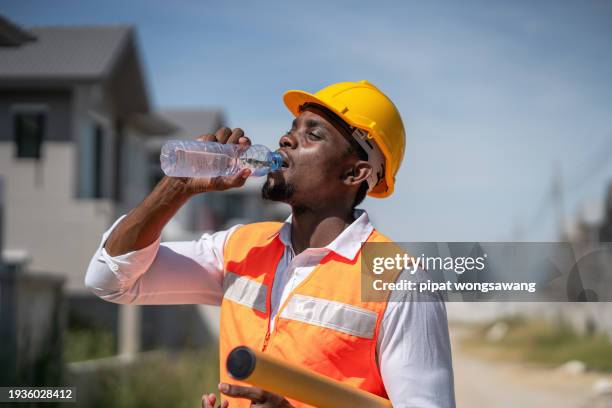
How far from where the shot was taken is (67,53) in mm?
18078

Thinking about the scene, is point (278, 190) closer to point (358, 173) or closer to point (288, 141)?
point (288, 141)

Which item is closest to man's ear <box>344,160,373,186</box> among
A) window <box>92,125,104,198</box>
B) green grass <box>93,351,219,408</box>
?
green grass <box>93,351,219,408</box>

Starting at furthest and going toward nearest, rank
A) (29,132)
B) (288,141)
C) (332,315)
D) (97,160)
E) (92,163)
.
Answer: (97,160) → (92,163) → (29,132) → (288,141) → (332,315)

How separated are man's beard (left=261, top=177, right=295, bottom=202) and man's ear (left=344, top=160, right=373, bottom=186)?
9.9 inches

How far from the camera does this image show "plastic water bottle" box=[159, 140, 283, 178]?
3137 millimetres

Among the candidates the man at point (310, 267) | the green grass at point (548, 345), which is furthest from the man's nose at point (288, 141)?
the green grass at point (548, 345)

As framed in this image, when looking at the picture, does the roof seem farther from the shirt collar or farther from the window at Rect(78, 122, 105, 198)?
the shirt collar

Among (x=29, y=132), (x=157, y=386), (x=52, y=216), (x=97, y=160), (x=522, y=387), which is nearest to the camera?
(x=157, y=386)

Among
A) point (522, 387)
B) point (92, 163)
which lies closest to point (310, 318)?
point (92, 163)

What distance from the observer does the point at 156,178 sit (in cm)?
2806

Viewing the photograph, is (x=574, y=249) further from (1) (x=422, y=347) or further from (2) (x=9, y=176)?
(2) (x=9, y=176)

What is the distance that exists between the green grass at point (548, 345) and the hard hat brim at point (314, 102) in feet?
64.5

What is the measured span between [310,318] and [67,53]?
1656 centimetres

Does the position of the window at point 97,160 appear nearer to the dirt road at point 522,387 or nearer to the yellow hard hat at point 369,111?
the dirt road at point 522,387
